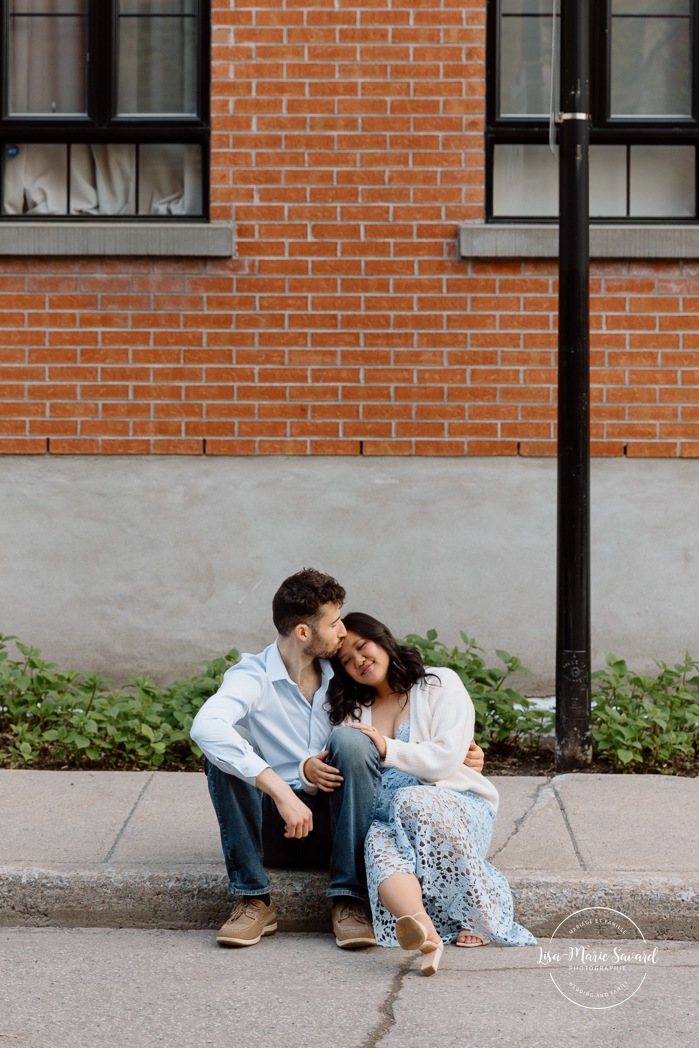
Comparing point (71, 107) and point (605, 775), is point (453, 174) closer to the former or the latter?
point (71, 107)

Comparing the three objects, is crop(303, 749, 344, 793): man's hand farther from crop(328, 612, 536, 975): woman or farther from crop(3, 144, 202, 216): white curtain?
crop(3, 144, 202, 216): white curtain

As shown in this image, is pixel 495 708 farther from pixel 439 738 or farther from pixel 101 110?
pixel 101 110

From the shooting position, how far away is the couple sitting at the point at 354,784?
387cm

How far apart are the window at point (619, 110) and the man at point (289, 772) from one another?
3725 millimetres

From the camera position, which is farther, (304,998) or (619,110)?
(619,110)

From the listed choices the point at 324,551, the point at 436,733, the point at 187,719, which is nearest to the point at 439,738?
the point at 436,733

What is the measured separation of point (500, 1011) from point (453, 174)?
475 centimetres

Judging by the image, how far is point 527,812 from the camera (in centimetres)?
495

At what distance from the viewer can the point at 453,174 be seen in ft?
22.6

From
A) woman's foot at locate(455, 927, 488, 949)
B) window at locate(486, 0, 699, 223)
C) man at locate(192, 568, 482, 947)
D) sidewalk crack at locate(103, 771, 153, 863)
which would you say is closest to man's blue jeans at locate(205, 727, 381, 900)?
man at locate(192, 568, 482, 947)

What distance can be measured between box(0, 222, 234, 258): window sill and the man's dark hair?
327 cm

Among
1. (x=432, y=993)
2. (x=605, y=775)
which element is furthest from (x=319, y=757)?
(x=605, y=775)

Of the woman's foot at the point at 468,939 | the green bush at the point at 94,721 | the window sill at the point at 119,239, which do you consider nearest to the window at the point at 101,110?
the window sill at the point at 119,239

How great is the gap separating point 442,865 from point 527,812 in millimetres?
1141
